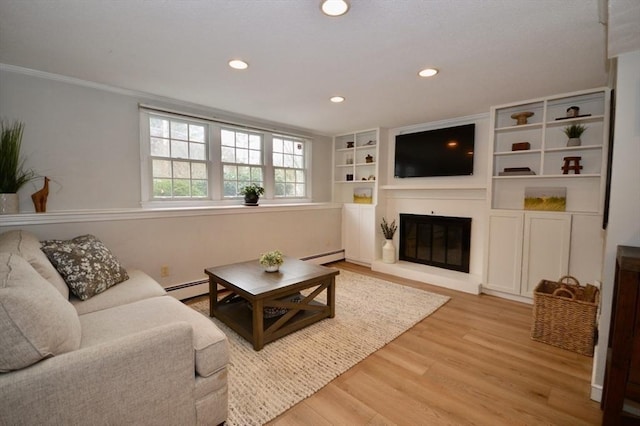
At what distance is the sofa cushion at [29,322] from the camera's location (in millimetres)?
951

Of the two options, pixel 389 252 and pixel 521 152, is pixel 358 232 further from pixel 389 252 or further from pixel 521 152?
pixel 521 152

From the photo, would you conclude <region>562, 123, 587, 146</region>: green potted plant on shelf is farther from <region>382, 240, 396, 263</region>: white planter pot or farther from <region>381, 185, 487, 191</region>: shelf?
<region>382, 240, 396, 263</region>: white planter pot

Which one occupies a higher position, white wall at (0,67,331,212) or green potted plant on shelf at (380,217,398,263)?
white wall at (0,67,331,212)

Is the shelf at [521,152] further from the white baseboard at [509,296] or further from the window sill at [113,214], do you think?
the window sill at [113,214]

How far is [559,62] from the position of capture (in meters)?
2.19

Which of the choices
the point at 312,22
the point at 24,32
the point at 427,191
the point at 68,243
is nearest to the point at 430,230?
the point at 427,191

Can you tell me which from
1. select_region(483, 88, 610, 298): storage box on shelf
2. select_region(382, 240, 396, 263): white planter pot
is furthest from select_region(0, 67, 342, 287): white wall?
select_region(483, 88, 610, 298): storage box on shelf

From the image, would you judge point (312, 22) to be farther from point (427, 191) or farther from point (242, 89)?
point (427, 191)

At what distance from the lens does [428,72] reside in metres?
2.38

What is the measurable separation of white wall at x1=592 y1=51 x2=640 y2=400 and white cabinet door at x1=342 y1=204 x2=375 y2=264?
302cm

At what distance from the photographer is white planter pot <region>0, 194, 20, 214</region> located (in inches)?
88.2

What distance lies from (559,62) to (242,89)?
8.85ft

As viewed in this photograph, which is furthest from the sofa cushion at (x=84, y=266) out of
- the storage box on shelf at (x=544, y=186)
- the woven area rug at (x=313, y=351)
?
the storage box on shelf at (x=544, y=186)

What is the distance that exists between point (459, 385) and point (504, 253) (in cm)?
203
